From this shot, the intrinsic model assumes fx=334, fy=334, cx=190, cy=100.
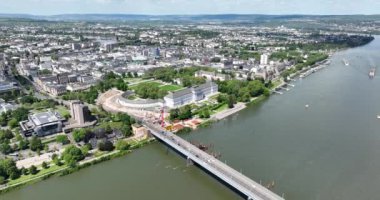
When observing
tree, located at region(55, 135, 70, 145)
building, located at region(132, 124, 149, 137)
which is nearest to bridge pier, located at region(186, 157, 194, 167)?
building, located at region(132, 124, 149, 137)

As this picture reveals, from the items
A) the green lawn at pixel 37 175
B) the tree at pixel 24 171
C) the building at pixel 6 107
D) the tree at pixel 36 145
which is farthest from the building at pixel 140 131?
the building at pixel 6 107

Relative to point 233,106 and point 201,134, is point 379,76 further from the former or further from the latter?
point 201,134

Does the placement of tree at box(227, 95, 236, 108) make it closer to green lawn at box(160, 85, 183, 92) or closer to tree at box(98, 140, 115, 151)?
green lawn at box(160, 85, 183, 92)

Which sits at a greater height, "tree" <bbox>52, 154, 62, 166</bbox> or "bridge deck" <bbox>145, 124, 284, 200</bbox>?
"bridge deck" <bbox>145, 124, 284, 200</bbox>

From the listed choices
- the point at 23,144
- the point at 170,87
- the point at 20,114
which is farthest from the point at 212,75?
the point at 23,144

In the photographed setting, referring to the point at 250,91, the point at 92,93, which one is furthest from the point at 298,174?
the point at 92,93

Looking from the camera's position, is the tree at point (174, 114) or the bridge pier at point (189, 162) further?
the tree at point (174, 114)

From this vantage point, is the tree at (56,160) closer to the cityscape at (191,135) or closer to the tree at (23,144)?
the cityscape at (191,135)

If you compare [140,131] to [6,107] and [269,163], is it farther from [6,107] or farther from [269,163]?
[6,107]
